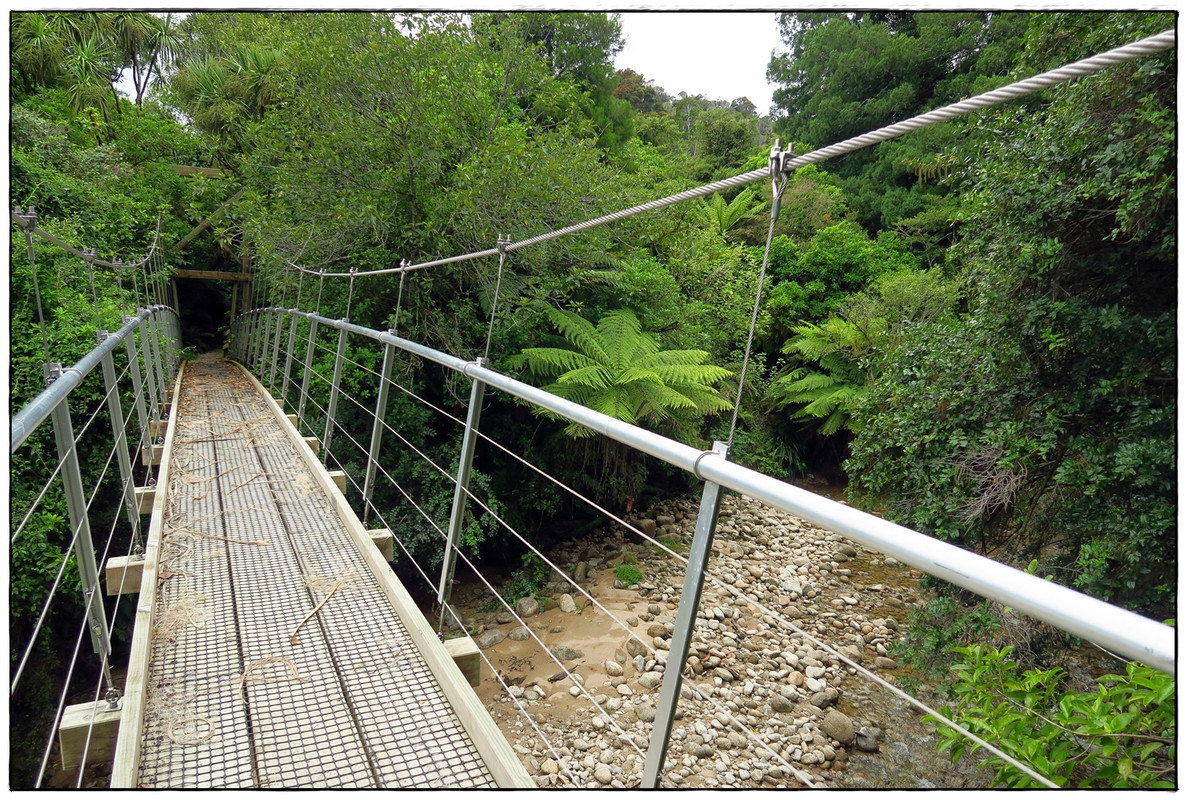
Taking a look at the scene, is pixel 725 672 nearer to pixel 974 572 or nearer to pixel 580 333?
pixel 580 333

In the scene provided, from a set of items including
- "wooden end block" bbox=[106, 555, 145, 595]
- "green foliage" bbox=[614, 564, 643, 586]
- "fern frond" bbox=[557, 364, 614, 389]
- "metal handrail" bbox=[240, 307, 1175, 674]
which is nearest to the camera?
"metal handrail" bbox=[240, 307, 1175, 674]

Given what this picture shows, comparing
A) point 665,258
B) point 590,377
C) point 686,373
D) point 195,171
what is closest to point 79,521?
point 590,377

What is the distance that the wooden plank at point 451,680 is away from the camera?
1.24 m

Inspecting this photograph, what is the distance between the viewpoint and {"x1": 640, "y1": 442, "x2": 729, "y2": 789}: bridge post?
0.87 metres

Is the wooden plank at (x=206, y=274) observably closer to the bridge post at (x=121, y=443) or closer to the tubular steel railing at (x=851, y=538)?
the bridge post at (x=121, y=443)

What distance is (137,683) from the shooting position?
1418 mm

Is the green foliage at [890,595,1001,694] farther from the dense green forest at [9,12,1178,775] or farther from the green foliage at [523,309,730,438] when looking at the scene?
the green foliage at [523,309,730,438]

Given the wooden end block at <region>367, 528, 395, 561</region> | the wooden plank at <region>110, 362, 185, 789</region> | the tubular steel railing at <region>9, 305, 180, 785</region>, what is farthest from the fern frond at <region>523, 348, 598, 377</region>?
the wooden plank at <region>110, 362, 185, 789</region>

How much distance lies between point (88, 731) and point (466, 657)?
2.45ft

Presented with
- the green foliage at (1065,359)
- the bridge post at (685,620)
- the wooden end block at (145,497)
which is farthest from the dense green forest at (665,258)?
the wooden end block at (145,497)

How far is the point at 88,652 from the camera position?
520 centimetres

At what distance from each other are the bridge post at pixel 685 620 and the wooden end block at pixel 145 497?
2.51 metres

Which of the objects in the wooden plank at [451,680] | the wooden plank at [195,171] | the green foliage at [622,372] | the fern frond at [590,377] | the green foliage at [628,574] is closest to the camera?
the wooden plank at [451,680]

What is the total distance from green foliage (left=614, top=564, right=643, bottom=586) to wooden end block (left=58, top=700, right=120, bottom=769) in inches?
203
